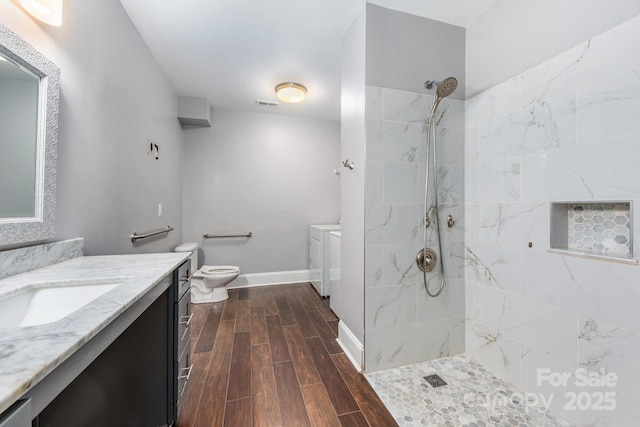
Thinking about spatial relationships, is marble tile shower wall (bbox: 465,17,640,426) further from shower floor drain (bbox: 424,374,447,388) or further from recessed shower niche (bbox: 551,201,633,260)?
shower floor drain (bbox: 424,374,447,388)

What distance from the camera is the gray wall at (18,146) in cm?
94

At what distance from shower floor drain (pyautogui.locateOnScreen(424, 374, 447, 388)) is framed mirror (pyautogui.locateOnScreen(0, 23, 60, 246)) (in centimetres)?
215

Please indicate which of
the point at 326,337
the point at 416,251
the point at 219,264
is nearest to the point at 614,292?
the point at 416,251

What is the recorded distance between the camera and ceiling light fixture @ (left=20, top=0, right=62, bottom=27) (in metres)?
1.02

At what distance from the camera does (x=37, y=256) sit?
1.05 metres

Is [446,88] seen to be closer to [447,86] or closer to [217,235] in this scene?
[447,86]

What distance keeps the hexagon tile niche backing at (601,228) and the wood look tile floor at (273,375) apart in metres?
1.34

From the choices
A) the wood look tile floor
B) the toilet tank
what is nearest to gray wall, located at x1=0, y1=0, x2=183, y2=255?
the toilet tank

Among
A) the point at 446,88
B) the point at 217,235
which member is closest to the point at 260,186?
the point at 217,235

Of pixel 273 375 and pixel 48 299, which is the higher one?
pixel 48 299

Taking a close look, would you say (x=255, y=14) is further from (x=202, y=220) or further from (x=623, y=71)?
(x=202, y=220)

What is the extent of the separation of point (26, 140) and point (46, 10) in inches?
22.4

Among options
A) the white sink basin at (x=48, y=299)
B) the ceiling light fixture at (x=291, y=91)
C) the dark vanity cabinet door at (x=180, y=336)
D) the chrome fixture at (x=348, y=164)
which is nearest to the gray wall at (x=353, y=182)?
the chrome fixture at (x=348, y=164)

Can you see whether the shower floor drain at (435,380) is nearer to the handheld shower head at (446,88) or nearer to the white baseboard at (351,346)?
the white baseboard at (351,346)
